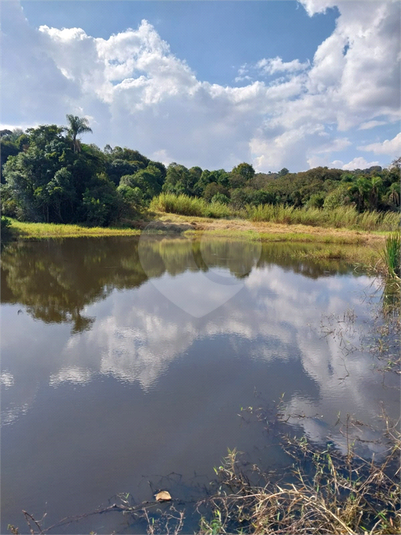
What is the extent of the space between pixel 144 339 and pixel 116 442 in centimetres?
181

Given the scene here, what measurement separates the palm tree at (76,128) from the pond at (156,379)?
12.0 m

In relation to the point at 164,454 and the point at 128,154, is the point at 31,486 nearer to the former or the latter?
the point at 164,454

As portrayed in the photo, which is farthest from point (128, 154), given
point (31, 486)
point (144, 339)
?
point (31, 486)

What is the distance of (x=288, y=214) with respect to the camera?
61.2 feet

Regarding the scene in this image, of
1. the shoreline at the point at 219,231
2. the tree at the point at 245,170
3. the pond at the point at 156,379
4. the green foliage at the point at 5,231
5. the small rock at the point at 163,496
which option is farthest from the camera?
the tree at the point at 245,170

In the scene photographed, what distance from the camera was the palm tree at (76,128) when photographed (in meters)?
17.1

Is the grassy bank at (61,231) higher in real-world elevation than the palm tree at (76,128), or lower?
lower

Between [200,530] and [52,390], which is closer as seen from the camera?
[200,530]

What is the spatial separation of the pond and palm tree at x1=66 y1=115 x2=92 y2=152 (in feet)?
39.5

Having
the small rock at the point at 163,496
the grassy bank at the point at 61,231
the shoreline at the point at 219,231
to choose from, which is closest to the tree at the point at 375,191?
the shoreline at the point at 219,231

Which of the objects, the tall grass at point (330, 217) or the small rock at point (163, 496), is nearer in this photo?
the small rock at point (163, 496)

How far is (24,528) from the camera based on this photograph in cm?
183

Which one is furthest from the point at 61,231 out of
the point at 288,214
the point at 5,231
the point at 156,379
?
the point at 156,379

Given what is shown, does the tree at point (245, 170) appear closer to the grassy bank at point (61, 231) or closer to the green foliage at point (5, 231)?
the grassy bank at point (61, 231)
